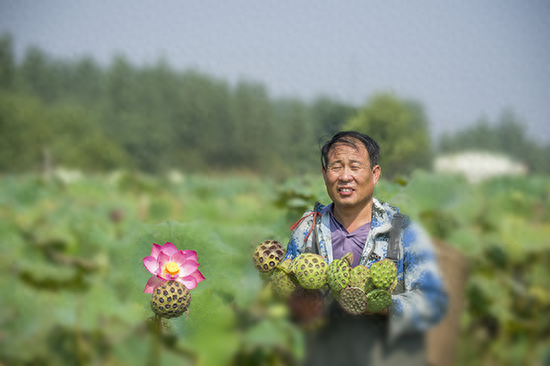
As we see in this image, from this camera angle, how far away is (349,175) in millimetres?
824

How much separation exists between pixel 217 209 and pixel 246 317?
13.1ft

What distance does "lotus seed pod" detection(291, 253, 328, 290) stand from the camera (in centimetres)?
60

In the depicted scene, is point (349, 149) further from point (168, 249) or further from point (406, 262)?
point (168, 249)

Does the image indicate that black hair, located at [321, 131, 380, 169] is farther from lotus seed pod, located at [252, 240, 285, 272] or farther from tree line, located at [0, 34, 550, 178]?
tree line, located at [0, 34, 550, 178]

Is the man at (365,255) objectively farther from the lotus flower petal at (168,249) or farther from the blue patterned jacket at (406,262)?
the lotus flower petal at (168,249)

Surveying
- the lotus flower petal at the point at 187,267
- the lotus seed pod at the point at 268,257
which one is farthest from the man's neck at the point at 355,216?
the lotus flower petal at the point at 187,267

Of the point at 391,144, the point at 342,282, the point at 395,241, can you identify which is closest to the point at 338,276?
the point at 342,282

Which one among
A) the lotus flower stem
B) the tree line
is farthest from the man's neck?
the tree line

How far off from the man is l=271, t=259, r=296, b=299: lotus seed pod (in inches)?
2.8

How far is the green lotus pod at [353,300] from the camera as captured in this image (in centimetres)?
58

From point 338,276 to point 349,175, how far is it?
0.93ft

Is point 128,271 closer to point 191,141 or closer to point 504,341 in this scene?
point 504,341

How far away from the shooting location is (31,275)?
6.63 feet

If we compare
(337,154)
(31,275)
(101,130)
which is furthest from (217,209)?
(101,130)
